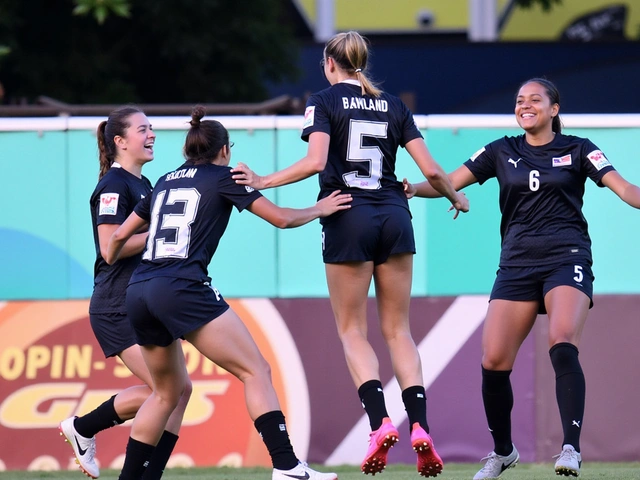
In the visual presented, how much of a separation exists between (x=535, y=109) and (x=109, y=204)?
2.33 m

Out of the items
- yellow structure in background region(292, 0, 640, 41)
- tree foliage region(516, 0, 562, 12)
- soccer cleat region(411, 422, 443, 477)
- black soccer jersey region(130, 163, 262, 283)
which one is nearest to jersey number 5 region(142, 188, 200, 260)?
black soccer jersey region(130, 163, 262, 283)

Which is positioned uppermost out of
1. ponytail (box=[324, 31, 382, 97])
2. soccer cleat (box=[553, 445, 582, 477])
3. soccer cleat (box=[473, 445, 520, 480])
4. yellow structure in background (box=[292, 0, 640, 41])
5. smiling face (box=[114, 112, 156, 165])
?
yellow structure in background (box=[292, 0, 640, 41])

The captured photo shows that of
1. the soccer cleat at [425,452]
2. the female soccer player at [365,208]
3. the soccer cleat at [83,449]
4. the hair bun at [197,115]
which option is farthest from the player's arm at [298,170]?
the soccer cleat at [83,449]

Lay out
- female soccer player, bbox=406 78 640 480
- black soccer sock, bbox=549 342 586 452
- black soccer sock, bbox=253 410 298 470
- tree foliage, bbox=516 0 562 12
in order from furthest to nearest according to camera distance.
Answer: tree foliage, bbox=516 0 562 12, female soccer player, bbox=406 78 640 480, black soccer sock, bbox=549 342 586 452, black soccer sock, bbox=253 410 298 470

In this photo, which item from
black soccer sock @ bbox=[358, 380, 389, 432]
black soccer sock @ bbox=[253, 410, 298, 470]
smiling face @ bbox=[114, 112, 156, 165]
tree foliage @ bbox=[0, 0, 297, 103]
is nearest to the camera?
black soccer sock @ bbox=[253, 410, 298, 470]

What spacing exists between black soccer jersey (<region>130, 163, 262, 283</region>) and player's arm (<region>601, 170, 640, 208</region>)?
184 cm

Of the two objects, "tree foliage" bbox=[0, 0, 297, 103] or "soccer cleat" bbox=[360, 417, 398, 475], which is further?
"tree foliage" bbox=[0, 0, 297, 103]

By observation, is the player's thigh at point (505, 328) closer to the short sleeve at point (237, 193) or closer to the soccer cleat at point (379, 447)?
the soccer cleat at point (379, 447)

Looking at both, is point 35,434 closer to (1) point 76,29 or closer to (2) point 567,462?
(2) point 567,462

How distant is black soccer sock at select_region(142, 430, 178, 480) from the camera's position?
19.3 feet

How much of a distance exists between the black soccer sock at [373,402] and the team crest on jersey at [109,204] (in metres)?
1.61

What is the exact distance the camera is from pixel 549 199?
591 centimetres

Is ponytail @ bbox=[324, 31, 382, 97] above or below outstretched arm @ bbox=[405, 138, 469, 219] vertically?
above

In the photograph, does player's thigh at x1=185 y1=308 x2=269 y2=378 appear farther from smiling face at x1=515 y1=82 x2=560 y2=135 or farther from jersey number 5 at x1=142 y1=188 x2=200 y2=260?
smiling face at x1=515 y1=82 x2=560 y2=135
